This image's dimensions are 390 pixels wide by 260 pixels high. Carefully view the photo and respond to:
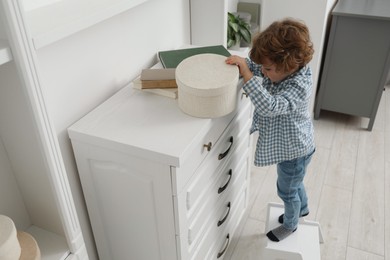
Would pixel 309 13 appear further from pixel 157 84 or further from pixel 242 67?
pixel 157 84

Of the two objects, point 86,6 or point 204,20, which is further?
point 204,20

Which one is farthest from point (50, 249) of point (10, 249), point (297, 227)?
point (297, 227)

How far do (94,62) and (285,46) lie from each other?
596 mm

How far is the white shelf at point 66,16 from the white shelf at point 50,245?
0.48 metres

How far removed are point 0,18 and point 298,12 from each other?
1979 millimetres

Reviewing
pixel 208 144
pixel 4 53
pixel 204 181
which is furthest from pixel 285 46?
pixel 4 53

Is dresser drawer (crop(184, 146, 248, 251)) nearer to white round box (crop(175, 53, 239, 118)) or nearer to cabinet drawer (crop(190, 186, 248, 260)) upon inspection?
cabinet drawer (crop(190, 186, 248, 260))

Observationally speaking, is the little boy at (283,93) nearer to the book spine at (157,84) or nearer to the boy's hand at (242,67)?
the boy's hand at (242,67)

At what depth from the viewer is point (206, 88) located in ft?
3.28

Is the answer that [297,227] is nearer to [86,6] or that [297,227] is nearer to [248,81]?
[248,81]

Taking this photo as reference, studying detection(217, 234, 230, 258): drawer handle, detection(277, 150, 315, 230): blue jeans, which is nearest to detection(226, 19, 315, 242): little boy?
detection(277, 150, 315, 230): blue jeans

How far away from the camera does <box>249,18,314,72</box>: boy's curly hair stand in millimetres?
1104

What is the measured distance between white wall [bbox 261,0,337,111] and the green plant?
0.64 ft

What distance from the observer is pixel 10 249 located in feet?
2.30
